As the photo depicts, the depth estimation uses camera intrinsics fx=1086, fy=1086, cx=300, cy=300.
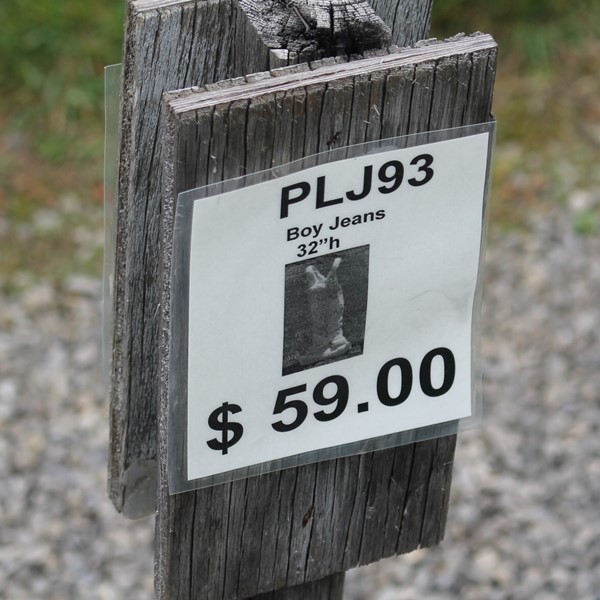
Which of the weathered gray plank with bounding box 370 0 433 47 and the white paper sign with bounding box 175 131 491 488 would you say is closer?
the white paper sign with bounding box 175 131 491 488

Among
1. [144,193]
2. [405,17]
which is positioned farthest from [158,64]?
[405,17]

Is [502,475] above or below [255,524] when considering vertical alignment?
below

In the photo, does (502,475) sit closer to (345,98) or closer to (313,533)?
(313,533)

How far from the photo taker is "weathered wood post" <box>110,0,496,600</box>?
1.30 metres

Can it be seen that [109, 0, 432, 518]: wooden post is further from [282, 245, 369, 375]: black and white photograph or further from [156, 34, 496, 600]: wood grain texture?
[282, 245, 369, 375]: black and white photograph

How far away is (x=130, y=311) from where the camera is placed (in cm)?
158

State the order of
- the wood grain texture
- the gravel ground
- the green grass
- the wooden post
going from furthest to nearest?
the green grass
the gravel ground
the wooden post
the wood grain texture

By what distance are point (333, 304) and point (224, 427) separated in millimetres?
218

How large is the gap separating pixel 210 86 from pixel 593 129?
4.08 metres

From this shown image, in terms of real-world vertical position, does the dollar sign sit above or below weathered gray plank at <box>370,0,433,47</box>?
below

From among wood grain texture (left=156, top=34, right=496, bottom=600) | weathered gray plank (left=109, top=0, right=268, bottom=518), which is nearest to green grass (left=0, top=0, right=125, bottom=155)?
weathered gray plank (left=109, top=0, right=268, bottom=518)

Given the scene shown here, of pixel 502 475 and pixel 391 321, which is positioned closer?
pixel 391 321

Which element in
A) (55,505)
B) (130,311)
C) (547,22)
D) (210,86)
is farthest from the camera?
(547,22)

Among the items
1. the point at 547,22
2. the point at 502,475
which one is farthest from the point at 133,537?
the point at 547,22
